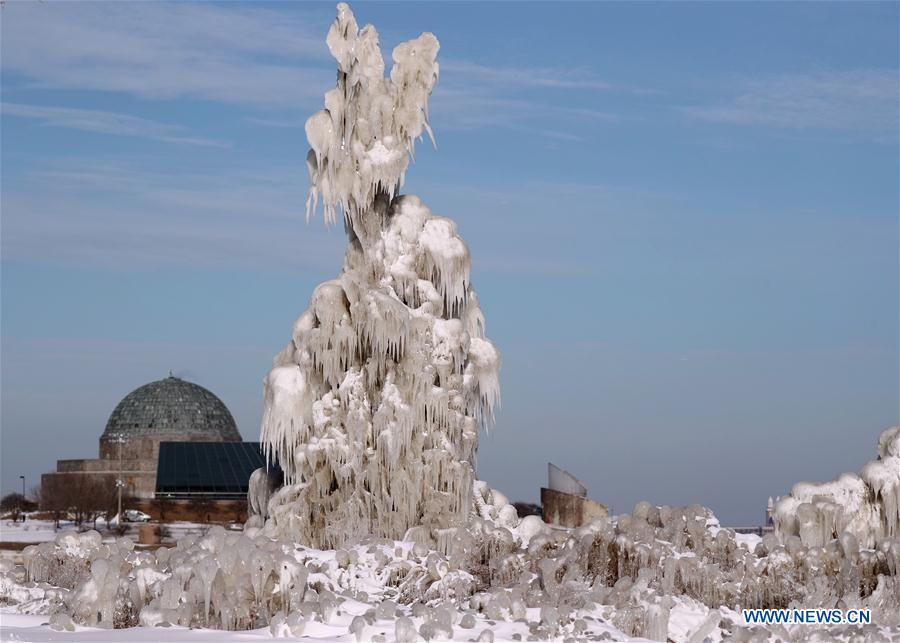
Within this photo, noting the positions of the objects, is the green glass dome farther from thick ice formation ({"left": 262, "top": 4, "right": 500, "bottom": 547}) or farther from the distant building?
thick ice formation ({"left": 262, "top": 4, "right": 500, "bottom": 547})

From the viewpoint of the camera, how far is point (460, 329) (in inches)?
886

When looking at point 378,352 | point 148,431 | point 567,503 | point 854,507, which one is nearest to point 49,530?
point 567,503

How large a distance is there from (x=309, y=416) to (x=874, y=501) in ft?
27.7

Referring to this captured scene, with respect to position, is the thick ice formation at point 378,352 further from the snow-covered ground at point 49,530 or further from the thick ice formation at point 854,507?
the snow-covered ground at point 49,530

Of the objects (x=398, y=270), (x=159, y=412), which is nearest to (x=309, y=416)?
(x=398, y=270)

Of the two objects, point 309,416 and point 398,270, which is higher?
point 398,270

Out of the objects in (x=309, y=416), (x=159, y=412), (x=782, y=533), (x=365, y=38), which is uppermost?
(x=159, y=412)

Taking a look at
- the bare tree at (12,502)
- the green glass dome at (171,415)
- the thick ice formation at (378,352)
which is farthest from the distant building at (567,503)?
the green glass dome at (171,415)

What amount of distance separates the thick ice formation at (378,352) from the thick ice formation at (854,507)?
507 centimetres

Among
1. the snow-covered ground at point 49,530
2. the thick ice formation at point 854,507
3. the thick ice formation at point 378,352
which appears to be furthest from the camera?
the snow-covered ground at point 49,530

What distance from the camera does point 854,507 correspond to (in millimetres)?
19797

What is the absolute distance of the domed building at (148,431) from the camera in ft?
264

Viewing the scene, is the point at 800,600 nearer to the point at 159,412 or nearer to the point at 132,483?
the point at 132,483

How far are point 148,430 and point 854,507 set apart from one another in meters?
71.7
